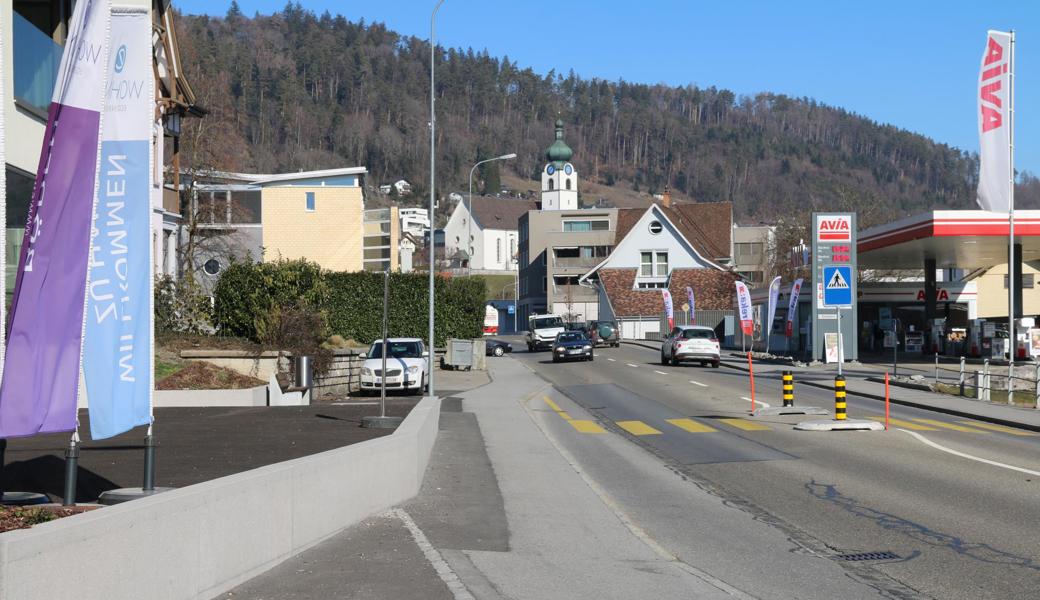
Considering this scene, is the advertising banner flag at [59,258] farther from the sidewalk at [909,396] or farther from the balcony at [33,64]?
the sidewalk at [909,396]

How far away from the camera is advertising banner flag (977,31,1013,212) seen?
1200 inches

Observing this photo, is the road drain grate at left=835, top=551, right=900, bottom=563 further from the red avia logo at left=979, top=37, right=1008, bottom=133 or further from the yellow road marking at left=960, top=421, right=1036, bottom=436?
the red avia logo at left=979, top=37, right=1008, bottom=133

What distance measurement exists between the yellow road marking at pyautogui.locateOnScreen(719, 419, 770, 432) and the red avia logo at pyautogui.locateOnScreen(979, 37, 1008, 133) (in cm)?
1342

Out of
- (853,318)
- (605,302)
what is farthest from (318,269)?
(605,302)

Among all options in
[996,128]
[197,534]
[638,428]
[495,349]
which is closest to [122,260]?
[197,534]

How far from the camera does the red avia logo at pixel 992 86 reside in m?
30.8

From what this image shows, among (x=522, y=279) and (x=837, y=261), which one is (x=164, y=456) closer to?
(x=837, y=261)

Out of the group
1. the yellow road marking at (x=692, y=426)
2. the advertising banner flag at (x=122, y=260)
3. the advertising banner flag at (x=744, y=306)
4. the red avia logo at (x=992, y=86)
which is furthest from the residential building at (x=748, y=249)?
the advertising banner flag at (x=122, y=260)

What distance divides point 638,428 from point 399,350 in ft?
37.6

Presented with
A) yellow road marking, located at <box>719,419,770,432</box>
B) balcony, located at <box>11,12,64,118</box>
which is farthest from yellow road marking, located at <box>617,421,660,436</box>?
balcony, located at <box>11,12,64,118</box>

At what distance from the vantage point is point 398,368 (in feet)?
103

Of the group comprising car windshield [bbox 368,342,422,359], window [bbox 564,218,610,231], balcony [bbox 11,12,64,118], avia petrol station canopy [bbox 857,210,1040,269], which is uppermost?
window [bbox 564,218,610,231]

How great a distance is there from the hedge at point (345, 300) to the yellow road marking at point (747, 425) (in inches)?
528

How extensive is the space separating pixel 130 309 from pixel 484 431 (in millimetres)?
13827
